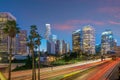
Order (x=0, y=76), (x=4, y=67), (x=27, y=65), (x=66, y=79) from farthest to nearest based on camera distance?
(x=27, y=65), (x=4, y=67), (x=66, y=79), (x=0, y=76)

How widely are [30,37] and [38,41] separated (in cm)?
283

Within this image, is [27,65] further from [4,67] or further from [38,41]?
[38,41]

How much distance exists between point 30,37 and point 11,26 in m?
15.9

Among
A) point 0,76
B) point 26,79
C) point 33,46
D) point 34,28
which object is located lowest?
point 26,79

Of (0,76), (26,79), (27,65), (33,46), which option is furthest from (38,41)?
(0,76)

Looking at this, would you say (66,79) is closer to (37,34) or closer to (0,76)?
(37,34)

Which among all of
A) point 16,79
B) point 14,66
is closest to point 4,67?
point 16,79

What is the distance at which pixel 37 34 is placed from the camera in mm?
81188

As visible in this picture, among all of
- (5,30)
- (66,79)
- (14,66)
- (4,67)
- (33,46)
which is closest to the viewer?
(5,30)

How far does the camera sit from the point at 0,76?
262 inches

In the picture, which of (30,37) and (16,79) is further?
(30,37)

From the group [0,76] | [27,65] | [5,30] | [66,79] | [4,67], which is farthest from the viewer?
[27,65]

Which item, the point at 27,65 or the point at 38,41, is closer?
the point at 38,41

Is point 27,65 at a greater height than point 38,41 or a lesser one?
lesser
